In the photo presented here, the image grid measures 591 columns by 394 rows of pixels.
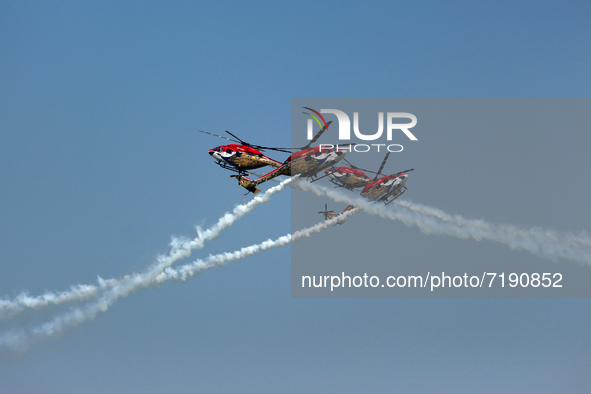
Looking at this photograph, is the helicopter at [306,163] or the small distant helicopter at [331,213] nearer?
the helicopter at [306,163]

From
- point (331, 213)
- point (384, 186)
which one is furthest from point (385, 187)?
point (331, 213)

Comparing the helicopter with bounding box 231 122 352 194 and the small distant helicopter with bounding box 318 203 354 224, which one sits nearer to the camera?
the helicopter with bounding box 231 122 352 194

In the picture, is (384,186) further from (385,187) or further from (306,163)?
(306,163)

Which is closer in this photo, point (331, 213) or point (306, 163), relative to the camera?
point (306, 163)

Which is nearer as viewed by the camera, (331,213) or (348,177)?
(348,177)

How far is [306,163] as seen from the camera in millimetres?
86750

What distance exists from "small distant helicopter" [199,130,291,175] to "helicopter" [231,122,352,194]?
27.8 inches

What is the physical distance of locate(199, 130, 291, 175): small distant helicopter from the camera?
3420 inches

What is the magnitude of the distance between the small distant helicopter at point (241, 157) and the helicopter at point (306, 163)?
2.31 feet

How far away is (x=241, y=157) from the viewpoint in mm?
86812

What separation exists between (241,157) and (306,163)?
15.0 ft

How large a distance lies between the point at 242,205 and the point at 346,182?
780cm

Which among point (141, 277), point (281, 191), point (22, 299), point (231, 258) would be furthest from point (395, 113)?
point (22, 299)

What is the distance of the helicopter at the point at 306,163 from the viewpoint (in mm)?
86062
